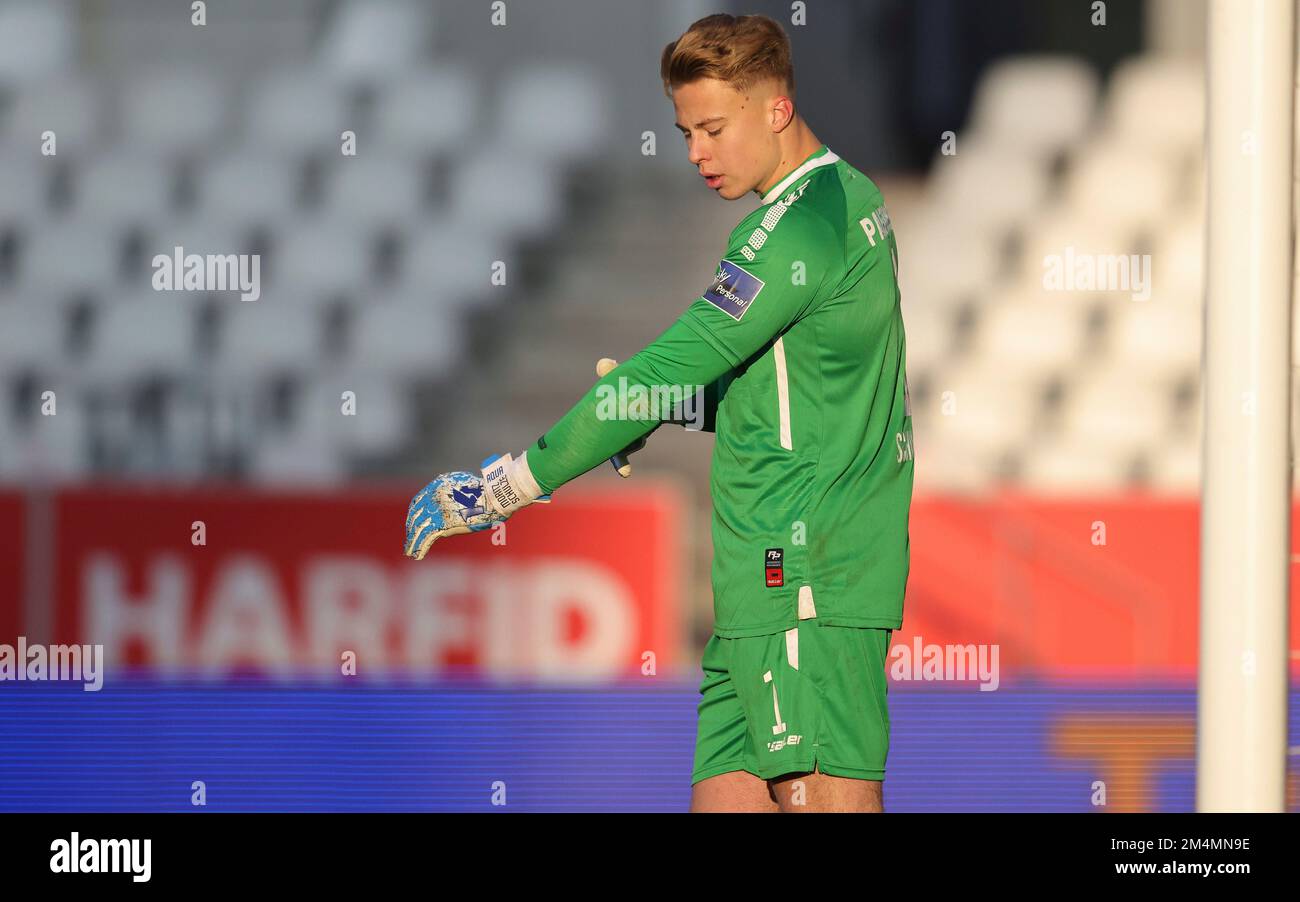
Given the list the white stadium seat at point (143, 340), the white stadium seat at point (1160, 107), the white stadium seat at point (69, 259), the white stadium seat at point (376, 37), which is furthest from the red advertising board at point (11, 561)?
the white stadium seat at point (1160, 107)

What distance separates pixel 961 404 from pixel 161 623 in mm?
4135

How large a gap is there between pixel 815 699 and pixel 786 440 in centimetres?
34

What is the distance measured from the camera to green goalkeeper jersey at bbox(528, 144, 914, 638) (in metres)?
2.09

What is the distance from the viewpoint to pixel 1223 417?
252cm

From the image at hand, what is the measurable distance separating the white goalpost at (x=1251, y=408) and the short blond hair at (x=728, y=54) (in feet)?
2.67

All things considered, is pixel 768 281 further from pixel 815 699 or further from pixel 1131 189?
pixel 1131 189

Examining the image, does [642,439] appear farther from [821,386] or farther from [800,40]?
[800,40]

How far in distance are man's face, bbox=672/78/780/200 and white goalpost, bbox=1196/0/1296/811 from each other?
0.83 meters

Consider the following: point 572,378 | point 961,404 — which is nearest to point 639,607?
point 572,378

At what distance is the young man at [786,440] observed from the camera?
210cm
